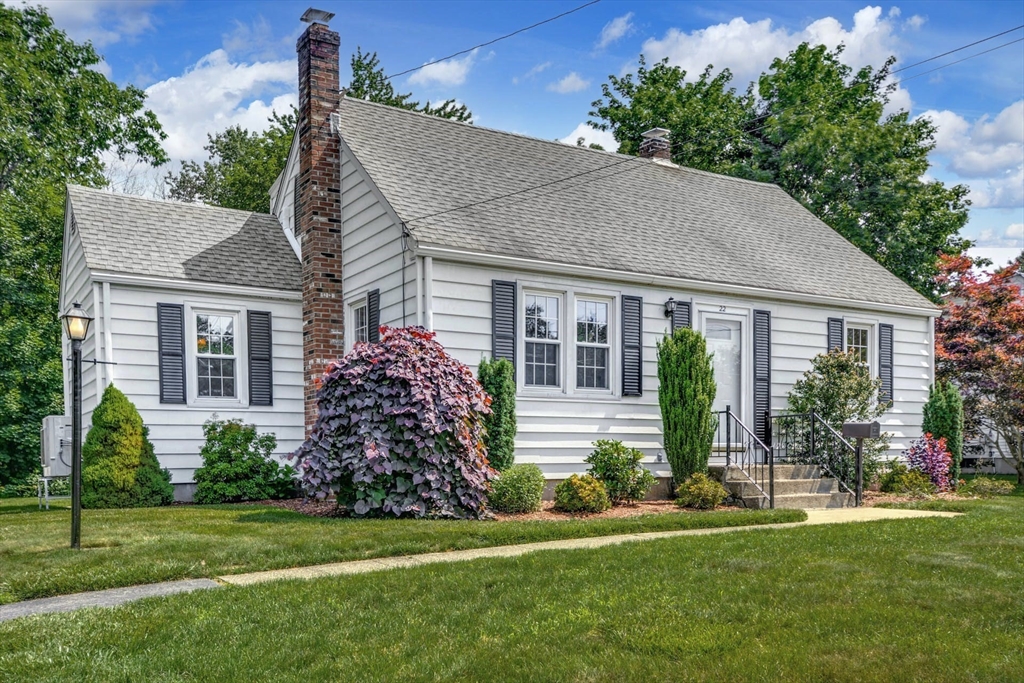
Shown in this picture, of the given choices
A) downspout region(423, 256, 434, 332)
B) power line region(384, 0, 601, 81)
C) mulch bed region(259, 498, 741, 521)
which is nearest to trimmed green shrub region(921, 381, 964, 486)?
mulch bed region(259, 498, 741, 521)

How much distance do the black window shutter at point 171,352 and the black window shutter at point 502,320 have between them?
462 cm

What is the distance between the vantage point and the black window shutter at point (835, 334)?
15.0 metres

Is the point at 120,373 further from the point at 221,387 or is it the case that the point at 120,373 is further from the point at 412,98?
the point at 412,98

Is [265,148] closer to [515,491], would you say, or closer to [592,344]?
[592,344]

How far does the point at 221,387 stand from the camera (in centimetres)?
1330

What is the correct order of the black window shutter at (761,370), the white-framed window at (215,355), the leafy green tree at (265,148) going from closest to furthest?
the white-framed window at (215,355)
the black window shutter at (761,370)
the leafy green tree at (265,148)

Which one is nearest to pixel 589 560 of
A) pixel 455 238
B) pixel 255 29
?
pixel 455 238

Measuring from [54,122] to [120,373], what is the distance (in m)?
11.7

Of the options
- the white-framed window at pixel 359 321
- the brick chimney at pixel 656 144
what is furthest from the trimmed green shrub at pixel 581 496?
the brick chimney at pixel 656 144

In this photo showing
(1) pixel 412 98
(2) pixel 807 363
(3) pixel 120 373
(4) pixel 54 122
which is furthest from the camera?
(1) pixel 412 98

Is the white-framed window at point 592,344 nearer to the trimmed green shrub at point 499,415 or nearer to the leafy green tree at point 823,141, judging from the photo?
the trimmed green shrub at point 499,415

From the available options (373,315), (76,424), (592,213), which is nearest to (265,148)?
(592,213)

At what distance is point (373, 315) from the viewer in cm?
1261

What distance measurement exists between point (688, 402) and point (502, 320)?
2.74 metres
